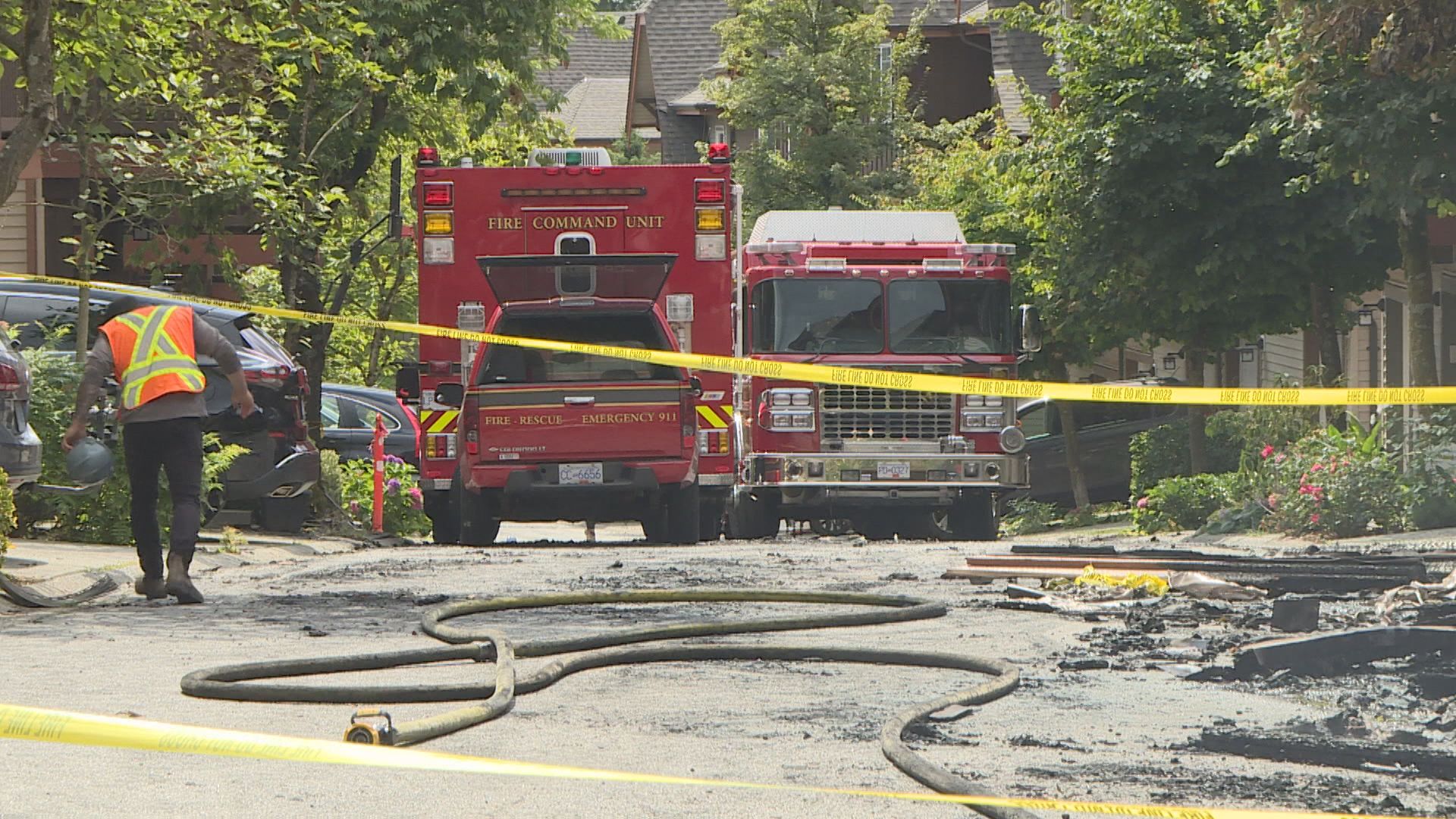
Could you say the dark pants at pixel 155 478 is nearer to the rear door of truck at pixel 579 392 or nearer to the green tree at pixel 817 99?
the rear door of truck at pixel 579 392

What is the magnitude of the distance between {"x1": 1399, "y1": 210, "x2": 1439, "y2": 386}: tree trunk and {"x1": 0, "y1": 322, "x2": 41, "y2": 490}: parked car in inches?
487

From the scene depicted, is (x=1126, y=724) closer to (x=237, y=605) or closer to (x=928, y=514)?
(x=237, y=605)

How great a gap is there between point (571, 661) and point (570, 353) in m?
8.49

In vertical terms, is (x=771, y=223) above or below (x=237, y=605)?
above

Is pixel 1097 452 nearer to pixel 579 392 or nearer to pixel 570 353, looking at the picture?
pixel 570 353

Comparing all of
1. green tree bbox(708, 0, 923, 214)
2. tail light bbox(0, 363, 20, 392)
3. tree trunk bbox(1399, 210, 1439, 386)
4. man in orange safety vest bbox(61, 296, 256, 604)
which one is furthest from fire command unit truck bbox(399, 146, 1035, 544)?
green tree bbox(708, 0, 923, 214)

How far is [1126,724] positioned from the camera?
22.3 ft

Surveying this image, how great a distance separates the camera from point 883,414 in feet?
62.9

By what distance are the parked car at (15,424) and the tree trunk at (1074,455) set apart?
1666cm

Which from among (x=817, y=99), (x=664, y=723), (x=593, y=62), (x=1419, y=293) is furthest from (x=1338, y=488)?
(x=593, y=62)

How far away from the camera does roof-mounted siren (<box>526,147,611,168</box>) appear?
1789cm

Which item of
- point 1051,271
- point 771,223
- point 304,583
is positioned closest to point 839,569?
point 304,583

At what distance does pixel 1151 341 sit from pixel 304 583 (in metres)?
15.9

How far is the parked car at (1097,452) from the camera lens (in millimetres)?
27312
